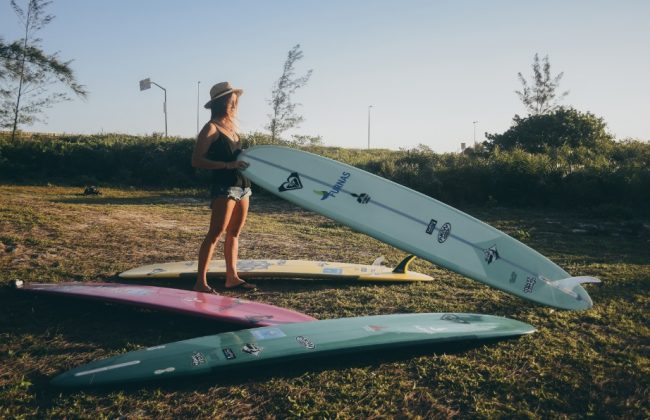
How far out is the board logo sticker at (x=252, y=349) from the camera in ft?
8.21

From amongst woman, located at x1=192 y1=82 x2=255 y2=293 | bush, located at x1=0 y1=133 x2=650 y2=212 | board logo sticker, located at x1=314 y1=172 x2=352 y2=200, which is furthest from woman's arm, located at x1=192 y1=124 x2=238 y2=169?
bush, located at x1=0 y1=133 x2=650 y2=212

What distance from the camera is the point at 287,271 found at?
4.26 meters

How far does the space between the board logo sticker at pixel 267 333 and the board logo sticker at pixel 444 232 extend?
1515 millimetres

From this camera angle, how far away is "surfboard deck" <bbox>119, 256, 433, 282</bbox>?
4.17m

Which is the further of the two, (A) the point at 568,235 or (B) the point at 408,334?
(A) the point at 568,235

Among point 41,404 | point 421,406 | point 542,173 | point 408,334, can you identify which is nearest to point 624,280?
point 408,334

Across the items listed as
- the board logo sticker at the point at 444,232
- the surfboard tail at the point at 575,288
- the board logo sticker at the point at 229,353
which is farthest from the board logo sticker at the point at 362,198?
the board logo sticker at the point at 229,353

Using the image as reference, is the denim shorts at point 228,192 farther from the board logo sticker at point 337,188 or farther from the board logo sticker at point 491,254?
the board logo sticker at point 491,254

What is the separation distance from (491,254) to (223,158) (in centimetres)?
211

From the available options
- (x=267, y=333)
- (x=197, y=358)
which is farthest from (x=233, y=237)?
(x=197, y=358)

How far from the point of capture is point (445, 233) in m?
3.73

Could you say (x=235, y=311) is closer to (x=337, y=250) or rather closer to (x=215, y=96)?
(x=215, y=96)

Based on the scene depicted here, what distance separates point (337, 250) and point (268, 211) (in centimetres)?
347

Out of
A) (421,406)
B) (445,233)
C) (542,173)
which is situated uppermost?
(542,173)
